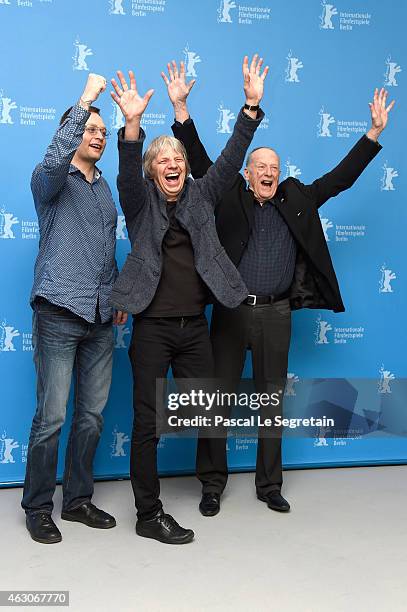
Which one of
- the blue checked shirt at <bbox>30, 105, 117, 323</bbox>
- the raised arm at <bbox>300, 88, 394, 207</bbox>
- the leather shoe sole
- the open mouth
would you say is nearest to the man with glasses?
the blue checked shirt at <bbox>30, 105, 117, 323</bbox>

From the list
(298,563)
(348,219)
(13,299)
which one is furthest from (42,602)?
(348,219)

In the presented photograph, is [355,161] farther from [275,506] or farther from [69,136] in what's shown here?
[275,506]

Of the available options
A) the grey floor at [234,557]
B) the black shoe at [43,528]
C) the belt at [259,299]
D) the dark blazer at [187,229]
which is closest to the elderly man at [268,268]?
the belt at [259,299]

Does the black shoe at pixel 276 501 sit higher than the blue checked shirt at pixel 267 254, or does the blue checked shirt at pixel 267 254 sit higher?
the blue checked shirt at pixel 267 254

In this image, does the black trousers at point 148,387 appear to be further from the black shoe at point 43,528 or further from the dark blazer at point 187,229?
the black shoe at point 43,528

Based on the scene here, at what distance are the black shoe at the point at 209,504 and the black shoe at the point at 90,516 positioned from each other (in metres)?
0.36

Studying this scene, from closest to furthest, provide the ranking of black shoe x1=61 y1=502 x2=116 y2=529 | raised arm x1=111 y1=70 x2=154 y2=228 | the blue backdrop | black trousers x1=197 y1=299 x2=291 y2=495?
raised arm x1=111 y1=70 x2=154 y2=228, black shoe x1=61 y1=502 x2=116 y2=529, black trousers x1=197 y1=299 x2=291 y2=495, the blue backdrop

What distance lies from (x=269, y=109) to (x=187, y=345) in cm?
136

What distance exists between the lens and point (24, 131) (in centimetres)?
310

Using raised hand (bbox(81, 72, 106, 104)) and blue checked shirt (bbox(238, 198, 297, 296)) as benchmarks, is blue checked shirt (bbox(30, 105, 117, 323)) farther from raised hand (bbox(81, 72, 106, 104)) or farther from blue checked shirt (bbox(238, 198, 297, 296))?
blue checked shirt (bbox(238, 198, 297, 296))

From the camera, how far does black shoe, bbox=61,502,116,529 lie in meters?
2.66

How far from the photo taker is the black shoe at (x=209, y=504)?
281 centimetres

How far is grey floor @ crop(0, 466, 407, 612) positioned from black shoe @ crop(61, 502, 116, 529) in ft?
0.10

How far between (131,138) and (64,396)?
94cm
